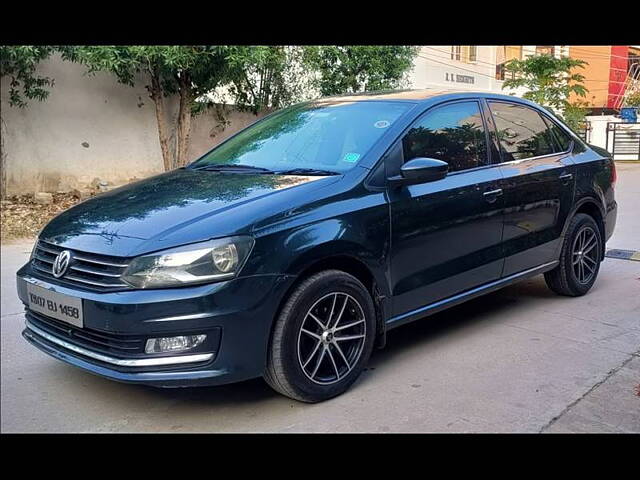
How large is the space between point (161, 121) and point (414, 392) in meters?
7.13

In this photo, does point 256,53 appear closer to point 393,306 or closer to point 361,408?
point 393,306

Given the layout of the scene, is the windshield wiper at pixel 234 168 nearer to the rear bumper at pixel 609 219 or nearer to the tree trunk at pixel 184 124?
the rear bumper at pixel 609 219

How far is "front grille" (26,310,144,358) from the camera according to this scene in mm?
2848

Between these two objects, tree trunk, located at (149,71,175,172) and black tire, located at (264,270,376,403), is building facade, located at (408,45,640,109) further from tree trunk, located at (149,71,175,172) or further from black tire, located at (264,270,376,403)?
black tire, located at (264,270,376,403)

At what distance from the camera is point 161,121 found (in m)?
9.47

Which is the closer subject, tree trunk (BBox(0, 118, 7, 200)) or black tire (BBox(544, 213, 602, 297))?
tree trunk (BBox(0, 118, 7, 200))

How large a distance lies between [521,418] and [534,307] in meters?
2.12

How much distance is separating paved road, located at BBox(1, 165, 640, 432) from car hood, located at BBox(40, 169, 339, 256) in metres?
0.35

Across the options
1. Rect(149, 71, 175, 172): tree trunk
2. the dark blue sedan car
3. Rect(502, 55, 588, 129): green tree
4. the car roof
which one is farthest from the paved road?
Rect(502, 55, 588, 129): green tree

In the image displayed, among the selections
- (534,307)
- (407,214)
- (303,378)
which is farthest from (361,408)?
(534,307)

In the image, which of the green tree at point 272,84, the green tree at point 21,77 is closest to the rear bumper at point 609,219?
the green tree at point 21,77

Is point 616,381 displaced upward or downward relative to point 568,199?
downward

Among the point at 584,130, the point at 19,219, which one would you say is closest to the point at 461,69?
the point at 584,130

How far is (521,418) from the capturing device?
10.6 ft
